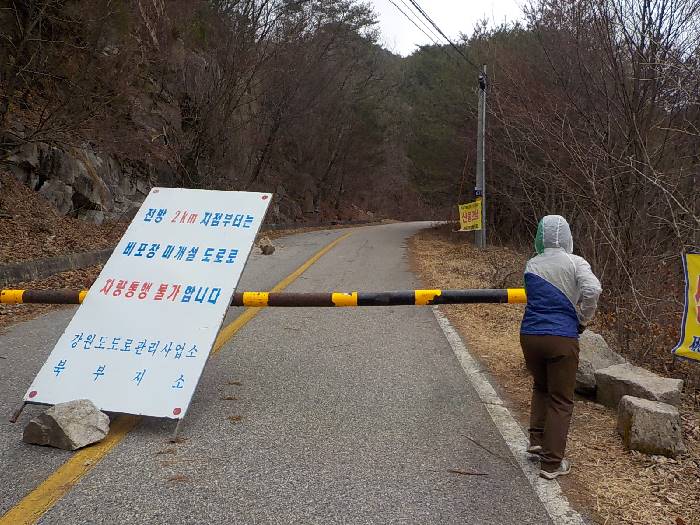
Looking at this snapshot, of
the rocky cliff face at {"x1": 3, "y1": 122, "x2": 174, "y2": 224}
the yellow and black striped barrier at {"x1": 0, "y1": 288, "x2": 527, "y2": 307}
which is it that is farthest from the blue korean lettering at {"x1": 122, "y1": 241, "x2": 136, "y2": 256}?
the rocky cliff face at {"x1": 3, "y1": 122, "x2": 174, "y2": 224}

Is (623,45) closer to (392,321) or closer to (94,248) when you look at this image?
(392,321)

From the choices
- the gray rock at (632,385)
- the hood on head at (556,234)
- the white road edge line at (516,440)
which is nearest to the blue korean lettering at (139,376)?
the white road edge line at (516,440)

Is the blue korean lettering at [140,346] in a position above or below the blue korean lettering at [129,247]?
below

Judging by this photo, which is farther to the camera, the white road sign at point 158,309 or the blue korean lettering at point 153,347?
the blue korean lettering at point 153,347

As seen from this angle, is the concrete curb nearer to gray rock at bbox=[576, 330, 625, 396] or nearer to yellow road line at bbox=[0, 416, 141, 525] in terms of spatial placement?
yellow road line at bbox=[0, 416, 141, 525]

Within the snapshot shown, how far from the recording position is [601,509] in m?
3.23

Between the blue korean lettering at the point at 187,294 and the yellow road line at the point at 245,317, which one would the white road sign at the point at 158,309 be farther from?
the yellow road line at the point at 245,317

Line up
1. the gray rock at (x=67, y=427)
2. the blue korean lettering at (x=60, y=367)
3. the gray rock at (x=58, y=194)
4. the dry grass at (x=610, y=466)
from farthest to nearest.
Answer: the gray rock at (x=58, y=194) < the blue korean lettering at (x=60, y=367) < the gray rock at (x=67, y=427) < the dry grass at (x=610, y=466)

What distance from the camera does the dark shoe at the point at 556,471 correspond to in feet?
11.8

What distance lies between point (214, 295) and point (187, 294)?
22cm

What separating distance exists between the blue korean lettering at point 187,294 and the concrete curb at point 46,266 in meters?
6.10

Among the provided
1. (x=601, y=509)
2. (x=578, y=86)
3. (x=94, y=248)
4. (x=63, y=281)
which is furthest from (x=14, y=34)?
(x=601, y=509)

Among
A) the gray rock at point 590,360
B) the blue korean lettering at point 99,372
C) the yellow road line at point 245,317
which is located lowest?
the yellow road line at point 245,317

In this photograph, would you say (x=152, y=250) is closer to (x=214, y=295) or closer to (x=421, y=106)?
(x=214, y=295)
